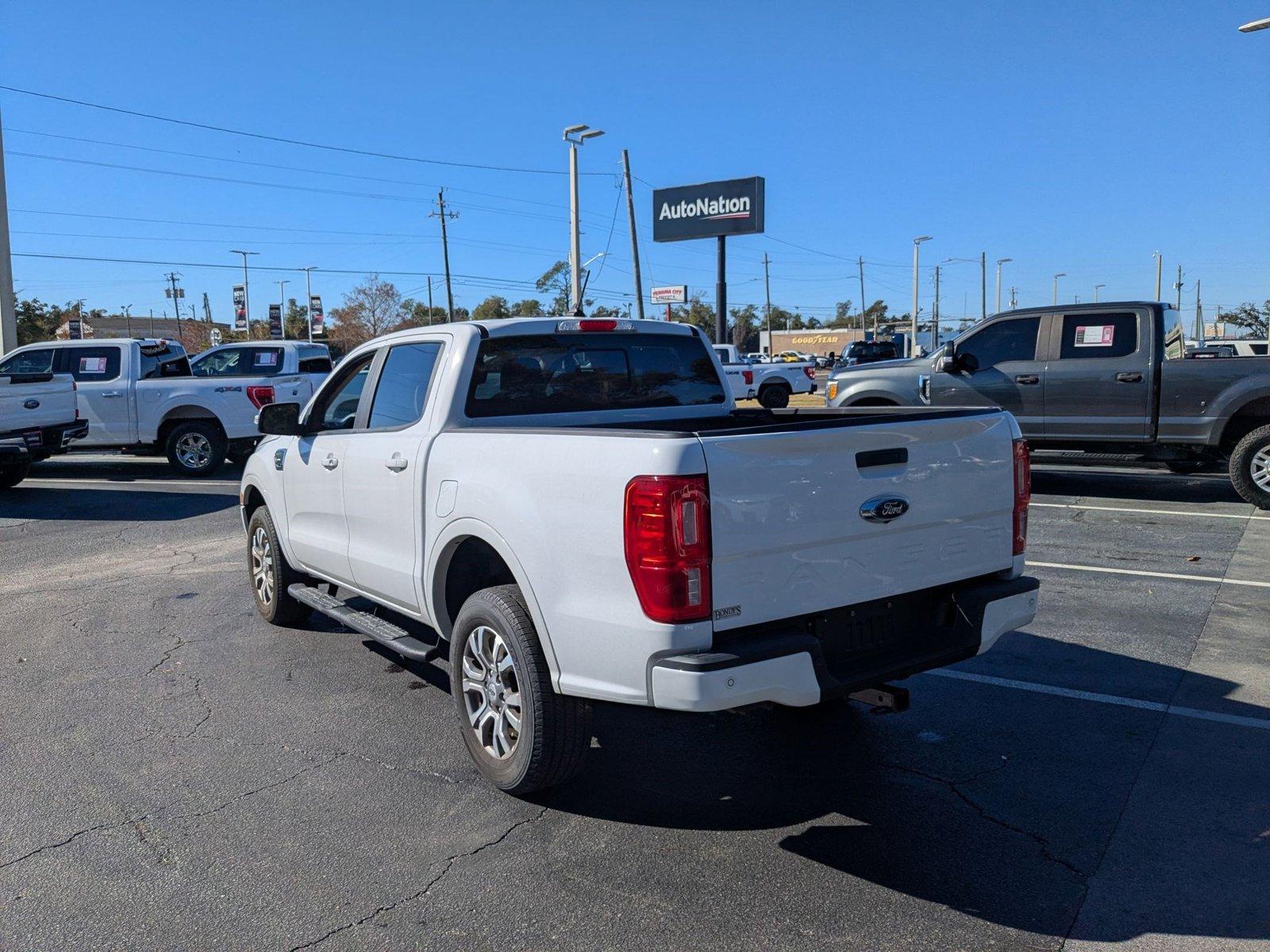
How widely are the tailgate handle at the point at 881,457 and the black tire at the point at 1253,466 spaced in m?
8.36

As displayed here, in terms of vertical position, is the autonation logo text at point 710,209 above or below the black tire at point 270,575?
above

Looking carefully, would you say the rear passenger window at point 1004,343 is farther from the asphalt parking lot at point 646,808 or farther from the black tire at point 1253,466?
the asphalt parking lot at point 646,808

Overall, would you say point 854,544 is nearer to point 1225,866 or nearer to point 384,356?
point 1225,866

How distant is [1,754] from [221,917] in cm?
206

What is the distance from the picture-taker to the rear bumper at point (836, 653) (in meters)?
3.20

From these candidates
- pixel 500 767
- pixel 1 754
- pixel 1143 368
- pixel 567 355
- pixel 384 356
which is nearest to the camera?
pixel 500 767

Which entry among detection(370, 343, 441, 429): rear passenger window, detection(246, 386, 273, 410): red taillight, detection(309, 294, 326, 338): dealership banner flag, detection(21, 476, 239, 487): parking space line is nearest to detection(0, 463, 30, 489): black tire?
Result: detection(21, 476, 239, 487): parking space line

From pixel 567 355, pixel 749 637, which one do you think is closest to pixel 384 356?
pixel 567 355

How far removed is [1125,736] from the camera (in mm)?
→ 4531

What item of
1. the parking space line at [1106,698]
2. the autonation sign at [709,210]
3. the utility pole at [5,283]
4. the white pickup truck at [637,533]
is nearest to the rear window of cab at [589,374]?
the white pickup truck at [637,533]

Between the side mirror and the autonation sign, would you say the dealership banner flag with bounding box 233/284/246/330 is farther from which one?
the side mirror

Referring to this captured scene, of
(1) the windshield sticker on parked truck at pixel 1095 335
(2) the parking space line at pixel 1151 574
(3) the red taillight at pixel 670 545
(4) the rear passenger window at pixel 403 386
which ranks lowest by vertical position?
(2) the parking space line at pixel 1151 574

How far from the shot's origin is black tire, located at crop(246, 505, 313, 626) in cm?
631

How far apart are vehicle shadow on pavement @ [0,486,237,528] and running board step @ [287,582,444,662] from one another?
6.24 meters
